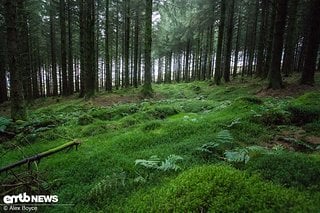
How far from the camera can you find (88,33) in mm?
15781

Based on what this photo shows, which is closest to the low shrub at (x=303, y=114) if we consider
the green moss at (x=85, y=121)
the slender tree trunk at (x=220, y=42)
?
the green moss at (x=85, y=121)

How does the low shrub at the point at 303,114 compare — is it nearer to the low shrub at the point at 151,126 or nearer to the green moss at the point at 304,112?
the green moss at the point at 304,112

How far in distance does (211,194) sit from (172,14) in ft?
57.7

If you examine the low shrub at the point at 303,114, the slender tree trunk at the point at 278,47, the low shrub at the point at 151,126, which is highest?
the slender tree trunk at the point at 278,47

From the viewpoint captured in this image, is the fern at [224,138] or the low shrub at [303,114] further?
the low shrub at [303,114]

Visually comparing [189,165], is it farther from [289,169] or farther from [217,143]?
[289,169]

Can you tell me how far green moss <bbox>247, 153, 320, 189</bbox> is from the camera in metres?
3.20

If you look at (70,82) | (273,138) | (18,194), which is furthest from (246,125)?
(70,82)

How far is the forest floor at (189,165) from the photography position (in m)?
2.97

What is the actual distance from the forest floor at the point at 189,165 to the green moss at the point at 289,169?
0.01 m

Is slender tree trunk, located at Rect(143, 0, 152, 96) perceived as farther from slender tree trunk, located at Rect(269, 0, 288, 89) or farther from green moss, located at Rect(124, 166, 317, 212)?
green moss, located at Rect(124, 166, 317, 212)

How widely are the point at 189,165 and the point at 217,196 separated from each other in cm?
122

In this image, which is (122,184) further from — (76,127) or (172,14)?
(172,14)

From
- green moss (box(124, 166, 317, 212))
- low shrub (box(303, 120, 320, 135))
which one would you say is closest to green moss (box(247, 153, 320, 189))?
green moss (box(124, 166, 317, 212))
